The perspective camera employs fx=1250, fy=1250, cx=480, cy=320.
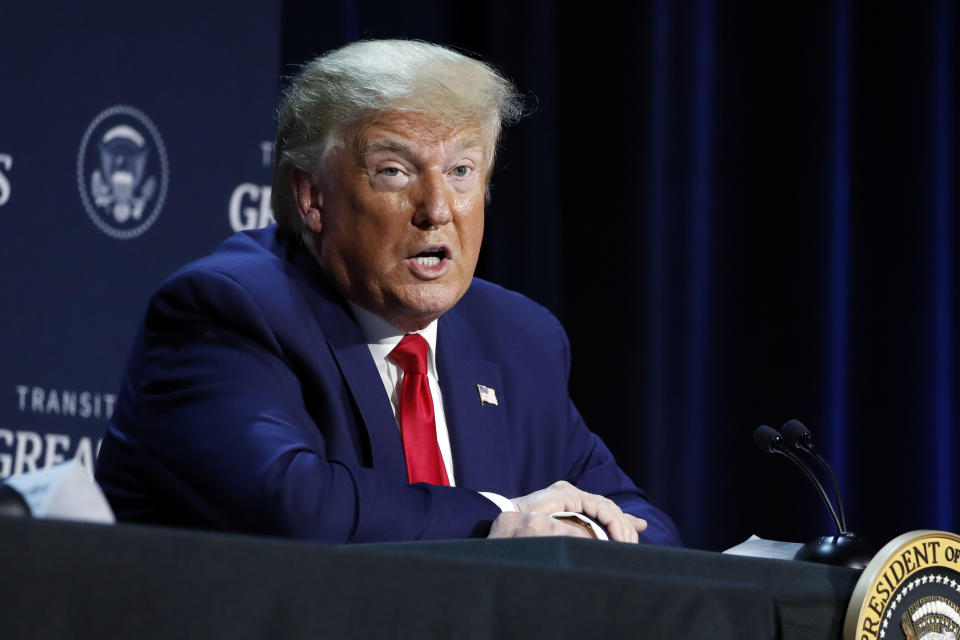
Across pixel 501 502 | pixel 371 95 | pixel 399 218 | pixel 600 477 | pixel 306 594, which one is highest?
pixel 371 95

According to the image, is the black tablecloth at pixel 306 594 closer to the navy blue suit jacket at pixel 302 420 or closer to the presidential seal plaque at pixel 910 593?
the presidential seal plaque at pixel 910 593

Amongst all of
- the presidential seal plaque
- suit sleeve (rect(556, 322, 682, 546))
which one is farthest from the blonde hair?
the presidential seal plaque

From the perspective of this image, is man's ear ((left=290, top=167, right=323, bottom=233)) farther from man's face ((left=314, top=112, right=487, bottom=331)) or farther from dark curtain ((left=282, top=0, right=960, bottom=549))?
dark curtain ((left=282, top=0, right=960, bottom=549))

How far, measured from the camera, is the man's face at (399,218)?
2172 mm

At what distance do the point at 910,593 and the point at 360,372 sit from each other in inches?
40.4

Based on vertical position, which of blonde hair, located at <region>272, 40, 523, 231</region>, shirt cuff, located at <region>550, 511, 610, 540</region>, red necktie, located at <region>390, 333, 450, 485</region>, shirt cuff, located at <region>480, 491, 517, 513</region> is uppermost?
blonde hair, located at <region>272, 40, 523, 231</region>

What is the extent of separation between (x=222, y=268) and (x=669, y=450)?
2.24 metres

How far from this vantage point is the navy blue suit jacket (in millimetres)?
1843

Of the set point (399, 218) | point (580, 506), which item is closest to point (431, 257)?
point (399, 218)

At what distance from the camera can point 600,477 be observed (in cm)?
241

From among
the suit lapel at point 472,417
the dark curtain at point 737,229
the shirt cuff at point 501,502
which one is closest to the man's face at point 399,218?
the suit lapel at point 472,417

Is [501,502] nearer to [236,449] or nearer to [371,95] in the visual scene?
[236,449]

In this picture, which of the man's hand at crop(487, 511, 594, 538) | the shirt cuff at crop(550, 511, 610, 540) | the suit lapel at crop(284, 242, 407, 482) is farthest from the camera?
the suit lapel at crop(284, 242, 407, 482)

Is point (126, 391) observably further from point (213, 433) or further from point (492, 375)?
point (492, 375)
